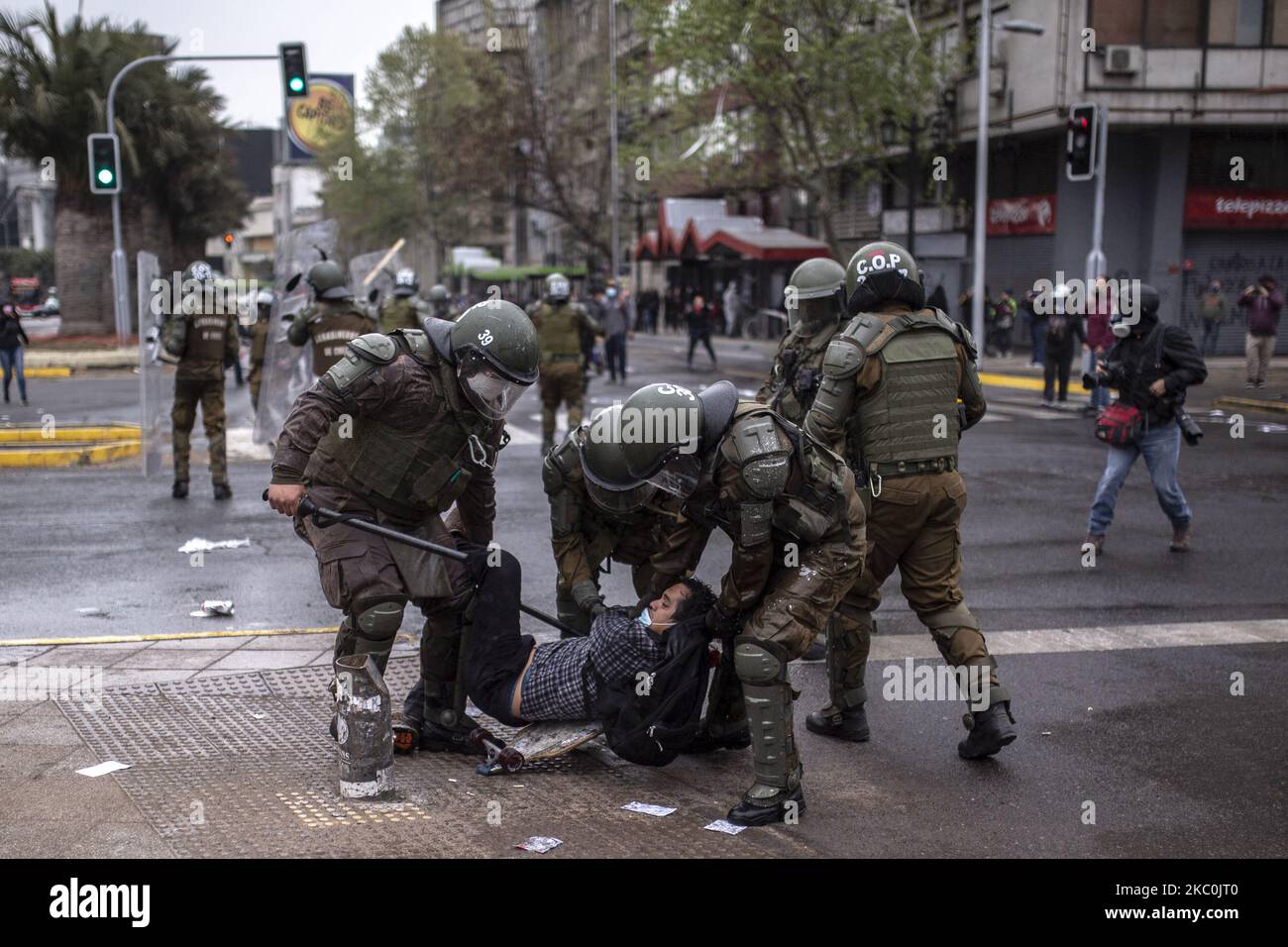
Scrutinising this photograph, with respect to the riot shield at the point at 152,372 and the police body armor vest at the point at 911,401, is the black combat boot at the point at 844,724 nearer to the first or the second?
the police body armor vest at the point at 911,401

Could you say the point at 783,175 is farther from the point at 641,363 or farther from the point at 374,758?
the point at 374,758

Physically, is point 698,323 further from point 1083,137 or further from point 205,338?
point 205,338

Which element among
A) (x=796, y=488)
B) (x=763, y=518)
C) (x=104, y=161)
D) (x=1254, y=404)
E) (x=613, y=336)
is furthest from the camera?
(x=613, y=336)

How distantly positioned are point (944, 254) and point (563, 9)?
3274 centimetres

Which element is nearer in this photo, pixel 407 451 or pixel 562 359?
pixel 407 451

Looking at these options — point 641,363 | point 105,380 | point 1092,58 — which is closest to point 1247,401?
point 1092,58

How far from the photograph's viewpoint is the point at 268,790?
4.53 meters

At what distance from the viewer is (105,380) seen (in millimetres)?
25078

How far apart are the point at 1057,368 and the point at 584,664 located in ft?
51.5

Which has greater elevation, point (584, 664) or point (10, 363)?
point (10, 363)

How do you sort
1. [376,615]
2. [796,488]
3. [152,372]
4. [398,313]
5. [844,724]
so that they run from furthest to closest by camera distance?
[398,313], [152,372], [844,724], [376,615], [796,488]

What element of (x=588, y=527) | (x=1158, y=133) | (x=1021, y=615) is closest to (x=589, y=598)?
(x=588, y=527)

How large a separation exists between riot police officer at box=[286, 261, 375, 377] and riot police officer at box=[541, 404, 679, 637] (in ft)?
20.1

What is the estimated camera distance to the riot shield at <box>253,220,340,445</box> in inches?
543
